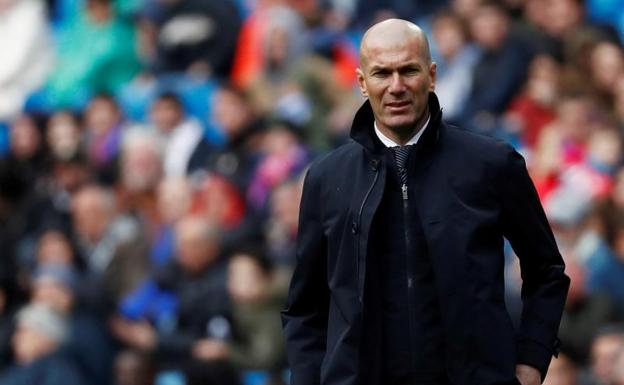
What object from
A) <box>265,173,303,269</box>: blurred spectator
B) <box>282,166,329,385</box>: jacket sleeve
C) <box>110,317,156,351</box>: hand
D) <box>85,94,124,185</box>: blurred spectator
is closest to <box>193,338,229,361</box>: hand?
<box>110,317,156,351</box>: hand

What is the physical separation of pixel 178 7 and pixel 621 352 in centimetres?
702

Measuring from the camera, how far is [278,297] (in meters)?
9.45

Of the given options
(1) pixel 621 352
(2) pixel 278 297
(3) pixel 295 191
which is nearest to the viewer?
(1) pixel 621 352

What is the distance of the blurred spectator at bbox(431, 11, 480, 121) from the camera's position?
1155 cm

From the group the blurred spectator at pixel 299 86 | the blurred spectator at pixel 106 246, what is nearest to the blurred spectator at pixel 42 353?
the blurred spectator at pixel 106 246

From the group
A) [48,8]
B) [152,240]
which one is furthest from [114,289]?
[48,8]

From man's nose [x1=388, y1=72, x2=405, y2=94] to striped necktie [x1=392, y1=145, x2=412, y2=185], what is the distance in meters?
0.17

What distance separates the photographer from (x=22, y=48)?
1512 cm

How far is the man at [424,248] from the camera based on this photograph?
404 cm

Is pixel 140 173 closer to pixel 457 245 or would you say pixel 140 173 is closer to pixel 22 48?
pixel 22 48

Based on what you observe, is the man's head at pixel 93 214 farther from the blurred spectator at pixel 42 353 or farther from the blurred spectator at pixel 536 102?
the blurred spectator at pixel 536 102

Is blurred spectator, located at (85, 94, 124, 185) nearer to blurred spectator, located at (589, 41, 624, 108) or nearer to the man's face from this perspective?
blurred spectator, located at (589, 41, 624, 108)

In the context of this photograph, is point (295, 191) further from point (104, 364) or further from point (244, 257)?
point (104, 364)

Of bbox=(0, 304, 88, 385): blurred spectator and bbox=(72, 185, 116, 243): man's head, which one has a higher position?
bbox=(72, 185, 116, 243): man's head
